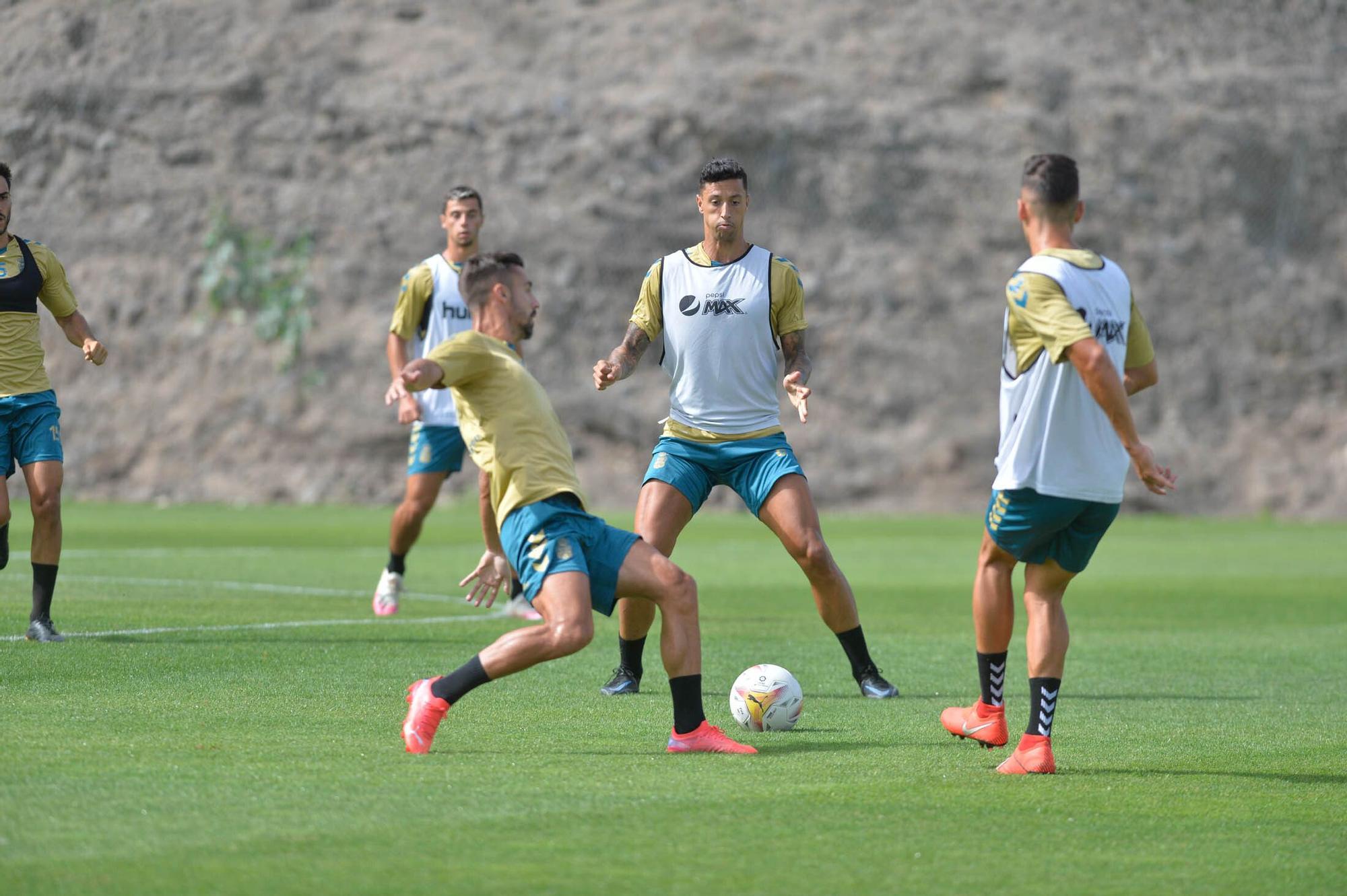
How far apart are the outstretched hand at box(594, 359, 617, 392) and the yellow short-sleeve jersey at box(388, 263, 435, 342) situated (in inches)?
153

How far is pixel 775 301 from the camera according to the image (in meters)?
7.77

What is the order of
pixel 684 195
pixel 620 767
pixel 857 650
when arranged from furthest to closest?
pixel 684 195 < pixel 857 650 < pixel 620 767

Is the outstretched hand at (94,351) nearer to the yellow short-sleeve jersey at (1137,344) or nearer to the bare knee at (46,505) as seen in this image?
the bare knee at (46,505)

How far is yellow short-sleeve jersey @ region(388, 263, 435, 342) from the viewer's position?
1083cm

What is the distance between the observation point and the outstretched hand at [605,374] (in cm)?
710

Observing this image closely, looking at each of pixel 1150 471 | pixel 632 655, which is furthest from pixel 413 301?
pixel 1150 471

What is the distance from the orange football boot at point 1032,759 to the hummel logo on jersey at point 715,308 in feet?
9.04

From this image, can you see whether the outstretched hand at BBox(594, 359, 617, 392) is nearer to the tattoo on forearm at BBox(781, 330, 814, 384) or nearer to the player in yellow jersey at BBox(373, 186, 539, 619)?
the tattoo on forearm at BBox(781, 330, 814, 384)

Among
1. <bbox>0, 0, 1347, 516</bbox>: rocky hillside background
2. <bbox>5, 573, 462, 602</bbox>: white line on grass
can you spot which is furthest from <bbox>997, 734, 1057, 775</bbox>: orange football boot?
<bbox>0, 0, 1347, 516</bbox>: rocky hillside background

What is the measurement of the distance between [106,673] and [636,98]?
25.5 m

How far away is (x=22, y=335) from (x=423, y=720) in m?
4.26

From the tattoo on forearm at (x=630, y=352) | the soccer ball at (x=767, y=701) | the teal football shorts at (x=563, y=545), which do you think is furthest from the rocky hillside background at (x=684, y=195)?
the teal football shorts at (x=563, y=545)

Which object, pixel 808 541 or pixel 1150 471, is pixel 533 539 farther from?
pixel 1150 471

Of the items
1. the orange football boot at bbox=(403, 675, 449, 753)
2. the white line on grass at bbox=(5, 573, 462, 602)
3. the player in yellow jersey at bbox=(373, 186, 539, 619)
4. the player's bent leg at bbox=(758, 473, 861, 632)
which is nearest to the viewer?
the orange football boot at bbox=(403, 675, 449, 753)
